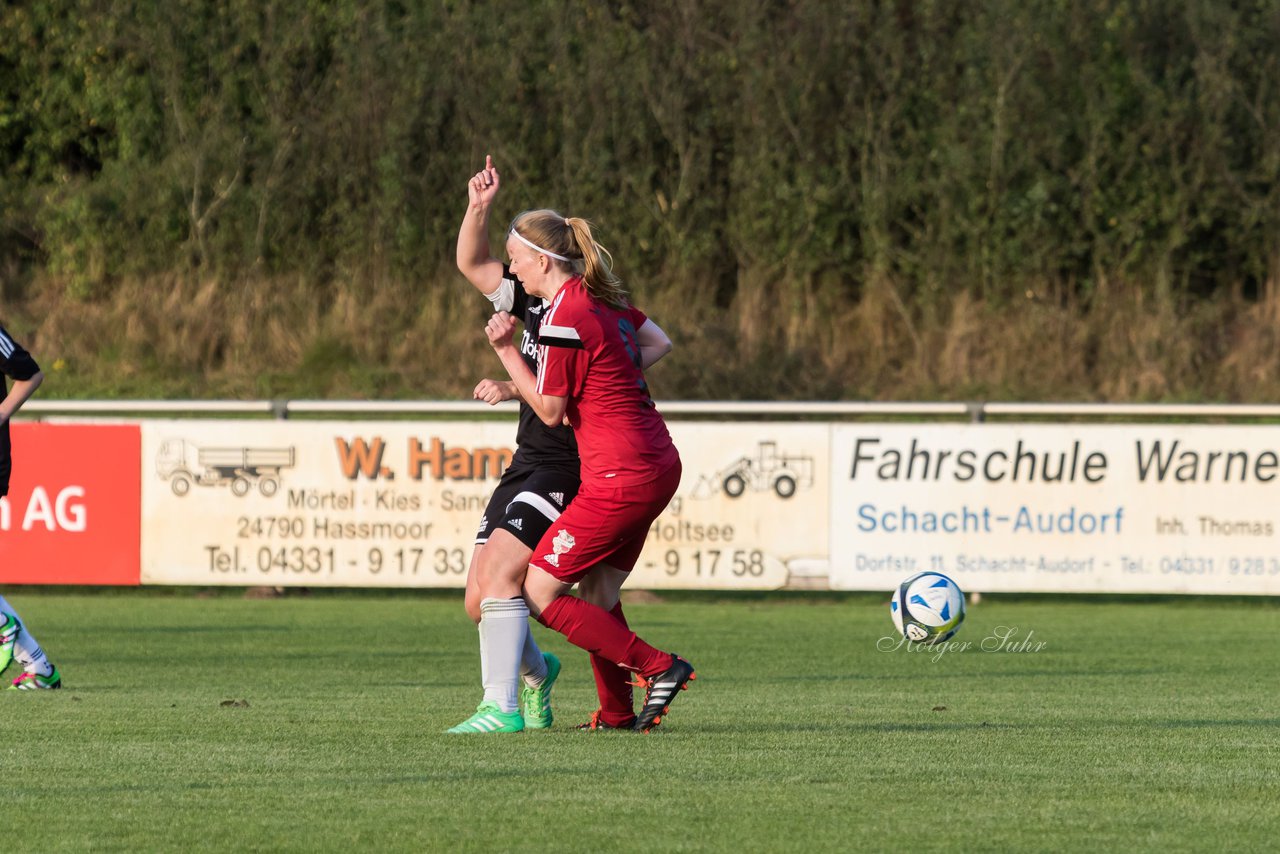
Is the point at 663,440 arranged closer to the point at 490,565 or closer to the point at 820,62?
the point at 490,565

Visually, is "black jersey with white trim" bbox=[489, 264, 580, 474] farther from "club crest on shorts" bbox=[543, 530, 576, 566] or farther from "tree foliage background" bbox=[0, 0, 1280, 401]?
"tree foliage background" bbox=[0, 0, 1280, 401]

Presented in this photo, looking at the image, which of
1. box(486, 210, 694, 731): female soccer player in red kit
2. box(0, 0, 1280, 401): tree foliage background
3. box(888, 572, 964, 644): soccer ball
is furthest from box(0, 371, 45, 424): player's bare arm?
box(0, 0, 1280, 401): tree foliage background

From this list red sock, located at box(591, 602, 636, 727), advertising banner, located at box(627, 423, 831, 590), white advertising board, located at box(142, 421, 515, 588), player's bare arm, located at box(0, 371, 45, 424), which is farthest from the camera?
white advertising board, located at box(142, 421, 515, 588)

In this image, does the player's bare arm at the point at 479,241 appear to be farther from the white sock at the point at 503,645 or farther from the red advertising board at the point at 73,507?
the red advertising board at the point at 73,507

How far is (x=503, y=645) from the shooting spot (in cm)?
657

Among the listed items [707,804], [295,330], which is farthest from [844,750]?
[295,330]

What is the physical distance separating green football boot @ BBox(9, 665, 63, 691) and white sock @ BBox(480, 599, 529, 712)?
3.03 metres

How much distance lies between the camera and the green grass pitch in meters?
4.73

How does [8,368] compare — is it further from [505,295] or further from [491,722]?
[491,722]

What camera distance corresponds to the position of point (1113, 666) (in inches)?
411

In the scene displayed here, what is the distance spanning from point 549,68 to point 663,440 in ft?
59.0

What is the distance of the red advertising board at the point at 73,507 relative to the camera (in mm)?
15617

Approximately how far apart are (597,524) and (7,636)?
12.1 feet

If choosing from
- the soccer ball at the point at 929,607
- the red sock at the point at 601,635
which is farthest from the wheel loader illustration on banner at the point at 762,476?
the red sock at the point at 601,635
